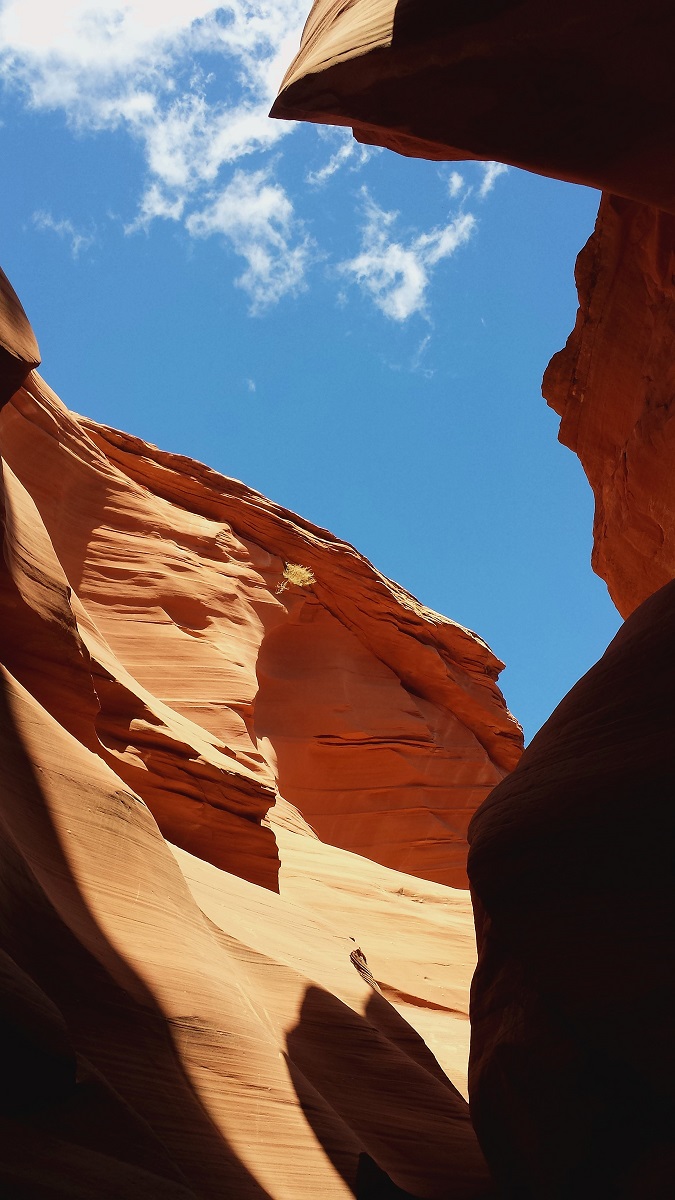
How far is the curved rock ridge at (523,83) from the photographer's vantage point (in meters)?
5.08

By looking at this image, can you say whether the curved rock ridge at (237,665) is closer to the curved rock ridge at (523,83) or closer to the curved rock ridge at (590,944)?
the curved rock ridge at (523,83)

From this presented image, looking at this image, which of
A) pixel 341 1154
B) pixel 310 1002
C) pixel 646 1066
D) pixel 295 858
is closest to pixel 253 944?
pixel 310 1002

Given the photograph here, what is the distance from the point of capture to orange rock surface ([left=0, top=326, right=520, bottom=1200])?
3.68 m

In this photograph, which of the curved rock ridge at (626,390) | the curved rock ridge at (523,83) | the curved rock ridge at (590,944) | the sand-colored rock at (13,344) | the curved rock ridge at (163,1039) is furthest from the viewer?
the curved rock ridge at (626,390)

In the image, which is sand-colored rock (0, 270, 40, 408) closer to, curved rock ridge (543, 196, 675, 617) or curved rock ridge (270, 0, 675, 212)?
curved rock ridge (270, 0, 675, 212)

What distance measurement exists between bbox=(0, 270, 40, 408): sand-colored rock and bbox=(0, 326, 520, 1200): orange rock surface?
3.31 ft

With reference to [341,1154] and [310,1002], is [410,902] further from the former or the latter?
[341,1154]

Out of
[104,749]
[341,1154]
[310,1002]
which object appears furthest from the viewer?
[104,749]

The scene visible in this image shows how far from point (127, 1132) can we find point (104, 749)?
452 centimetres

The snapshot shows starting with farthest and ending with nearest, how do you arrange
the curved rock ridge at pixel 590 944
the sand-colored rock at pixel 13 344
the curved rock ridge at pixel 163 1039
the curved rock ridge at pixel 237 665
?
the curved rock ridge at pixel 237 665, the sand-colored rock at pixel 13 344, the curved rock ridge at pixel 590 944, the curved rock ridge at pixel 163 1039

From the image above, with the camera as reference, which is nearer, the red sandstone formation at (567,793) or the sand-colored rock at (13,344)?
the red sandstone formation at (567,793)

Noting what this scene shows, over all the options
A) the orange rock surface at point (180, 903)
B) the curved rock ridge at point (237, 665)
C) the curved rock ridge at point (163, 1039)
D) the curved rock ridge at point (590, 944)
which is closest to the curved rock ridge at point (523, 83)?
the curved rock ridge at point (590, 944)

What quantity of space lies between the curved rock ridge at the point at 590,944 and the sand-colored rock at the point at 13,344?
3.62 metres

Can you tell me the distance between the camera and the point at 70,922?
4.33 meters
